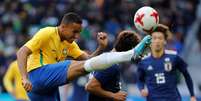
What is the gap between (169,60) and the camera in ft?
37.3

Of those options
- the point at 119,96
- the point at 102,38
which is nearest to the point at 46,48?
the point at 102,38

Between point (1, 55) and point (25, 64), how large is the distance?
914cm

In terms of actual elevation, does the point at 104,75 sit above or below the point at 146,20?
below

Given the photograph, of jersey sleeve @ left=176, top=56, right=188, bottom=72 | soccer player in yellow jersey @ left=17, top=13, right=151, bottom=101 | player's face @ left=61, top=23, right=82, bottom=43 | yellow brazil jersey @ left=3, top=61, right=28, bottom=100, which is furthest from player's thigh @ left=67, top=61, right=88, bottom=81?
yellow brazil jersey @ left=3, top=61, right=28, bottom=100

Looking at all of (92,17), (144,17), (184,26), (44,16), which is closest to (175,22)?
(184,26)

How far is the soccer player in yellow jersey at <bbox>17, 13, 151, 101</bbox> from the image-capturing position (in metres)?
Result: 9.66

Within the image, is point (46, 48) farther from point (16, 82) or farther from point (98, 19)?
point (98, 19)

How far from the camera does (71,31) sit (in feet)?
33.1

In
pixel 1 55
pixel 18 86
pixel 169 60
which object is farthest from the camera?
pixel 1 55

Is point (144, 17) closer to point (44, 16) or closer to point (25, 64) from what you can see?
point (25, 64)

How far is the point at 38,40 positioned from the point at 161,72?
2170 millimetres

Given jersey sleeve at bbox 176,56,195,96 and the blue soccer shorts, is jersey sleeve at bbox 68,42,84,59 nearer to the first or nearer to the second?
the blue soccer shorts

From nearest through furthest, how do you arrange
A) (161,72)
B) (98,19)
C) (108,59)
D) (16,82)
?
(108,59), (161,72), (16,82), (98,19)

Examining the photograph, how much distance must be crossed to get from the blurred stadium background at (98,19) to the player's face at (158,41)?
6959mm
